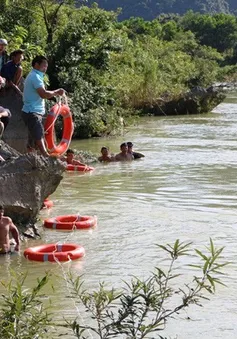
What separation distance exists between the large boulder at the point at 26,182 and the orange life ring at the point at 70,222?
0.44 meters

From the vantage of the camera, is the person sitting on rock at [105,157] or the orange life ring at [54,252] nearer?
the orange life ring at [54,252]

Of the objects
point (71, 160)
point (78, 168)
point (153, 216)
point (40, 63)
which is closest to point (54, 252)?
point (40, 63)

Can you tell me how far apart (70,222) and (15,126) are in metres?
4.21

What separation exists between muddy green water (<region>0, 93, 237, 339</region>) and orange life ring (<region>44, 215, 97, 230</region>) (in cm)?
10

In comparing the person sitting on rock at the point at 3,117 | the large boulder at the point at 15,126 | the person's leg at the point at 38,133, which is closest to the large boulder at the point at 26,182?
the person sitting on rock at the point at 3,117

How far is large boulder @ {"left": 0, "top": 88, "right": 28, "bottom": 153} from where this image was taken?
1296 centimetres

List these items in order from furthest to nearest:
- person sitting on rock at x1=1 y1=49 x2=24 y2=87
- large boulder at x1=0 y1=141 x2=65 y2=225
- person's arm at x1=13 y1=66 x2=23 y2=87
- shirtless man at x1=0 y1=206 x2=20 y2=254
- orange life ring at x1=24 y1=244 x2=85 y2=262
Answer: person's arm at x1=13 y1=66 x2=23 y2=87, person sitting on rock at x1=1 y1=49 x2=24 y2=87, large boulder at x1=0 y1=141 x2=65 y2=225, shirtless man at x1=0 y1=206 x2=20 y2=254, orange life ring at x1=24 y1=244 x2=85 y2=262

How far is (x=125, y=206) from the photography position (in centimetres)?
1158

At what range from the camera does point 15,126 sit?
1384 centimetres

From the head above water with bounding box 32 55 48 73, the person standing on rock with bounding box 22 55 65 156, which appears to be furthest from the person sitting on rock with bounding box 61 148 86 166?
the head above water with bounding box 32 55 48 73

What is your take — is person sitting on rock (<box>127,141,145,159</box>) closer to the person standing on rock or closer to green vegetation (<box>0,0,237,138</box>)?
green vegetation (<box>0,0,237,138</box>)

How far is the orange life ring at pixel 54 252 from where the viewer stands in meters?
8.30

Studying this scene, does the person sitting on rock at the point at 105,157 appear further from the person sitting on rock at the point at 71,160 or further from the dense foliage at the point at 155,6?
the dense foliage at the point at 155,6

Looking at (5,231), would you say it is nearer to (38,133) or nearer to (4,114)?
(4,114)
